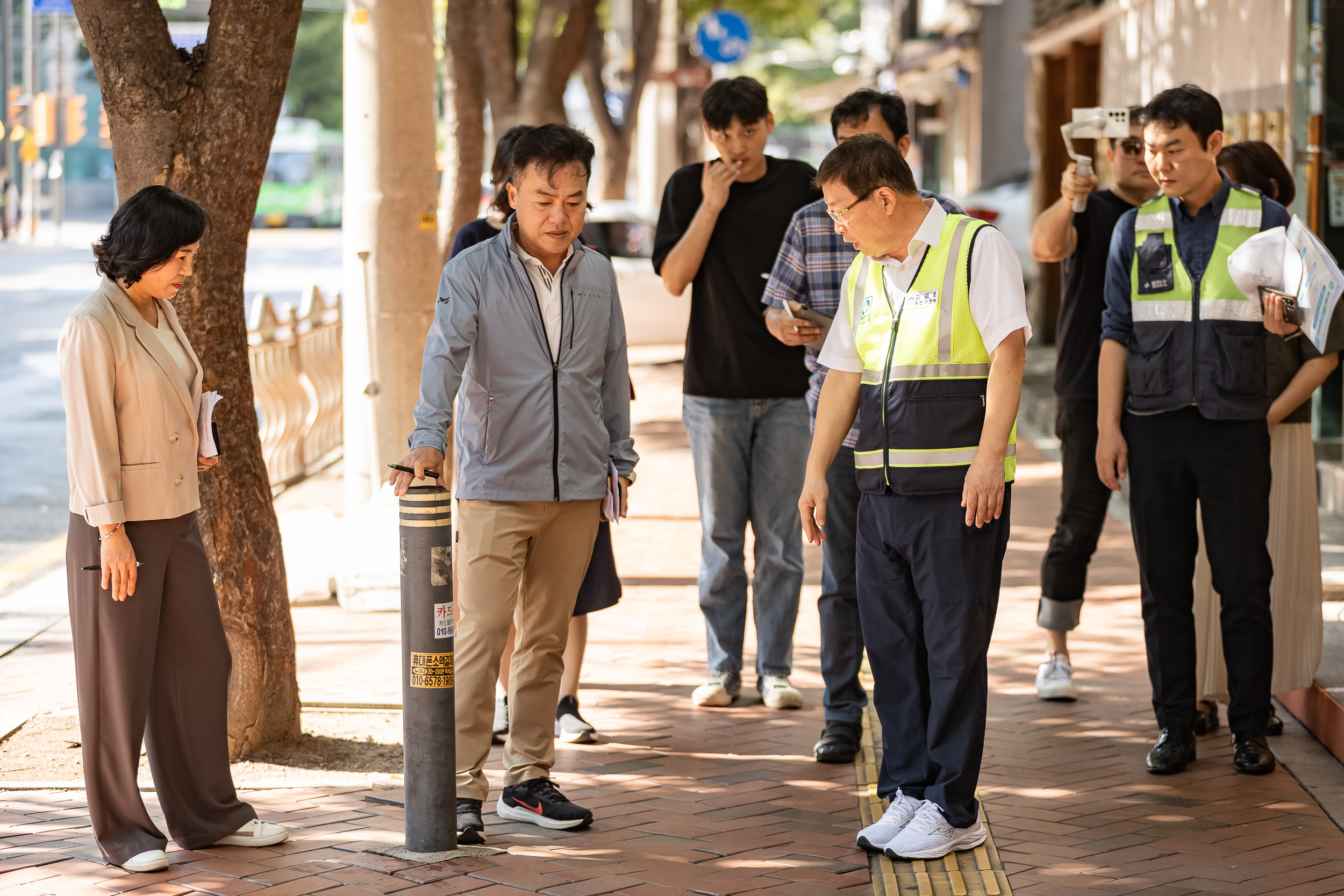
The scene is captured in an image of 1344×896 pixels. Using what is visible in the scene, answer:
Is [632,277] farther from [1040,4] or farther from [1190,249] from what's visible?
[1190,249]

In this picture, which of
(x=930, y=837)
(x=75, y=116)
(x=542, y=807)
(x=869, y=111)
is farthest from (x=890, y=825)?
(x=75, y=116)

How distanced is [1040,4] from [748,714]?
601 inches

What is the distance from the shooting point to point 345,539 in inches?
313

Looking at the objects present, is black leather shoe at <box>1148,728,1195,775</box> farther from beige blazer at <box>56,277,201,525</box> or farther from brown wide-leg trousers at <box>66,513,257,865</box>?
beige blazer at <box>56,277,201,525</box>

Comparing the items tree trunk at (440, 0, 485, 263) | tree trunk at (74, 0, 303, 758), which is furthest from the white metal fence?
tree trunk at (74, 0, 303, 758)

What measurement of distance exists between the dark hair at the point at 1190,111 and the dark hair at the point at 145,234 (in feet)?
9.75

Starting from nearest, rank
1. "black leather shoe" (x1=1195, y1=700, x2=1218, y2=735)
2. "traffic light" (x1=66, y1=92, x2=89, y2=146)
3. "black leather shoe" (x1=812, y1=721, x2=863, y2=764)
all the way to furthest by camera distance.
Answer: "black leather shoe" (x1=812, y1=721, x2=863, y2=764) → "black leather shoe" (x1=1195, y1=700, x2=1218, y2=735) → "traffic light" (x1=66, y1=92, x2=89, y2=146)

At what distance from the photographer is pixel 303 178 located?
49.9m

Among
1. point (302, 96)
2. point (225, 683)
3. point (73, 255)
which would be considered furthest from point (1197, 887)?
point (302, 96)

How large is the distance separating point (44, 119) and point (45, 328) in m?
21.8

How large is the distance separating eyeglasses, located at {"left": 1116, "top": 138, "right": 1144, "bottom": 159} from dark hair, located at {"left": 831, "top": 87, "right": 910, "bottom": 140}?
2.56 feet

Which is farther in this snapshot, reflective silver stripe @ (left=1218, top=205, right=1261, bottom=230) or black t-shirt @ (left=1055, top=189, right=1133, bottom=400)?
black t-shirt @ (left=1055, top=189, right=1133, bottom=400)

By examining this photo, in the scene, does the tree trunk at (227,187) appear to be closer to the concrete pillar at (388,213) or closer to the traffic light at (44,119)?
the concrete pillar at (388,213)

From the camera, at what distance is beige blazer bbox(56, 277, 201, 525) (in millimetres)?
4160
